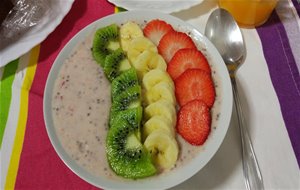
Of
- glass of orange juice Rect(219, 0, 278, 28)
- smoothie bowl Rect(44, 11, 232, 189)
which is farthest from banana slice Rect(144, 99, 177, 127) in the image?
glass of orange juice Rect(219, 0, 278, 28)

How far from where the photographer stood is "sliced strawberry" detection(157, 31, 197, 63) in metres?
0.77

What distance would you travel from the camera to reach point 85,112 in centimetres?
72

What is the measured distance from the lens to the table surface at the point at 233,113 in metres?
0.74

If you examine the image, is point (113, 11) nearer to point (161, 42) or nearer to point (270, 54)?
point (161, 42)

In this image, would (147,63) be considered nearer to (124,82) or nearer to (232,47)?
(124,82)

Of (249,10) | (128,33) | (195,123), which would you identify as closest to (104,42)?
(128,33)

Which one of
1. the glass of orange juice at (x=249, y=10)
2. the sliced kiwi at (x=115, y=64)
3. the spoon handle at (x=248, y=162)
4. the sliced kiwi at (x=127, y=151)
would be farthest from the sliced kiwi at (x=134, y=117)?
the glass of orange juice at (x=249, y=10)

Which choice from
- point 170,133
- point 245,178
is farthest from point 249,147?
point 170,133

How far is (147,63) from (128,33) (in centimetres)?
9

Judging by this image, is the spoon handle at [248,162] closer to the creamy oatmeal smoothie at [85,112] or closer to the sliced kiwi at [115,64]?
the creamy oatmeal smoothie at [85,112]

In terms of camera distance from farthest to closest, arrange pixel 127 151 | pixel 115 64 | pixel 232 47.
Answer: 1. pixel 232 47
2. pixel 115 64
3. pixel 127 151

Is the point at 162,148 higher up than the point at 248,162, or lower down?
higher up

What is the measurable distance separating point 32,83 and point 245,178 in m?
0.51

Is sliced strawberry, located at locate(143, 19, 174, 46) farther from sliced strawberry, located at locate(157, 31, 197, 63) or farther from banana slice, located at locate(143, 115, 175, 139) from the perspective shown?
banana slice, located at locate(143, 115, 175, 139)
